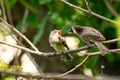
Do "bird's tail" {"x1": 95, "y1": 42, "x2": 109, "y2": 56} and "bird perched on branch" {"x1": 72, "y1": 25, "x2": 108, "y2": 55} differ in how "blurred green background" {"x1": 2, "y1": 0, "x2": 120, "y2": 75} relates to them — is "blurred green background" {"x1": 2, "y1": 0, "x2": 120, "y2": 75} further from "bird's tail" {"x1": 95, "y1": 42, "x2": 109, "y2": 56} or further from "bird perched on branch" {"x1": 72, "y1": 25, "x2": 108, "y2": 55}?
"bird's tail" {"x1": 95, "y1": 42, "x2": 109, "y2": 56}

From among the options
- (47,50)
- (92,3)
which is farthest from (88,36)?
(47,50)

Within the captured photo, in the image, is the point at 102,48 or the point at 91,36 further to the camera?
the point at 91,36

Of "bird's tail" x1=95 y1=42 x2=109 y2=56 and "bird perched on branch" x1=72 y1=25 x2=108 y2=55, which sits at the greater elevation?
"bird perched on branch" x1=72 y1=25 x2=108 y2=55

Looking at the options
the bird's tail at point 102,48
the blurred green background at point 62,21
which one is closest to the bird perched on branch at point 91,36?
the bird's tail at point 102,48

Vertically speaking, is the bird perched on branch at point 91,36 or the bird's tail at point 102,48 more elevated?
the bird perched on branch at point 91,36

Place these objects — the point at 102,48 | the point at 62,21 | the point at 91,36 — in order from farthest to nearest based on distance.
Answer: 1. the point at 62,21
2. the point at 91,36
3. the point at 102,48

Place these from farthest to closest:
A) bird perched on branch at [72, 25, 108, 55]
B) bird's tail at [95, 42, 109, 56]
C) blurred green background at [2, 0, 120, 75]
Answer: blurred green background at [2, 0, 120, 75] → bird perched on branch at [72, 25, 108, 55] → bird's tail at [95, 42, 109, 56]

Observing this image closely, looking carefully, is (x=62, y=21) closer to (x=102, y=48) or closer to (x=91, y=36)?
(x=91, y=36)

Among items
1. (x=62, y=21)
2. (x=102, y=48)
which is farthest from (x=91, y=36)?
(x=62, y=21)

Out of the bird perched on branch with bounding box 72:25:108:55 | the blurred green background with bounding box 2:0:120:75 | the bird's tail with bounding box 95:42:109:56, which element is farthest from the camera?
the blurred green background with bounding box 2:0:120:75

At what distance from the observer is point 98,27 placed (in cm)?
481

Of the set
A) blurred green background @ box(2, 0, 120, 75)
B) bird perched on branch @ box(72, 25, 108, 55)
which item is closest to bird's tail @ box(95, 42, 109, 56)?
bird perched on branch @ box(72, 25, 108, 55)

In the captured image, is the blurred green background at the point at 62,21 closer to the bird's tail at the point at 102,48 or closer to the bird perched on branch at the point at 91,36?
the bird perched on branch at the point at 91,36

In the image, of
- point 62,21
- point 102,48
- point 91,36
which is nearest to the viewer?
point 102,48
